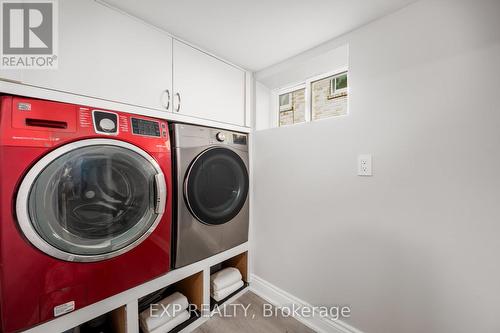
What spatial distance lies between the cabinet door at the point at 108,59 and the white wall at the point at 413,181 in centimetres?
105

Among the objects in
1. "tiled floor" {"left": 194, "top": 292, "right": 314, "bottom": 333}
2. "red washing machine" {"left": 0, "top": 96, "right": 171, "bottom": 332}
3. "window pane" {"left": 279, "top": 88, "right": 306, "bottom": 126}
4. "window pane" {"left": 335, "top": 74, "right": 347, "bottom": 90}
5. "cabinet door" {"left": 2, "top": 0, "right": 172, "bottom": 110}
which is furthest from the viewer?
"window pane" {"left": 279, "top": 88, "right": 306, "bottom": 126}

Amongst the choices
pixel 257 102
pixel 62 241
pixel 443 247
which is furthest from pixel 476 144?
pixel 62 241

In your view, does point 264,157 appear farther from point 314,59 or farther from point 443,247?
point 443,247

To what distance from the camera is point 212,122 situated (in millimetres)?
1458

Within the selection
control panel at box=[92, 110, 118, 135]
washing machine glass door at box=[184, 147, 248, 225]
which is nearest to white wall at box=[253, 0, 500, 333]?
washing machine glass door at box=[184, 147, 248, 225]

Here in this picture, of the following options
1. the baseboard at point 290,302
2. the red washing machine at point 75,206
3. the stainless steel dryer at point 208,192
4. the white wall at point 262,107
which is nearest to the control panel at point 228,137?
the stainless steel dryer at point 208,192

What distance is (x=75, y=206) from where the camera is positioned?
91cm

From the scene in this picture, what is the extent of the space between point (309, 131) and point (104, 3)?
139 centimetres

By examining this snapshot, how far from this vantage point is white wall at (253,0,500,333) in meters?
0.83

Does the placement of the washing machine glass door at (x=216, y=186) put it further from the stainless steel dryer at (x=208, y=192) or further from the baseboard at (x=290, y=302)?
the baseboard at (x=290, y=302)

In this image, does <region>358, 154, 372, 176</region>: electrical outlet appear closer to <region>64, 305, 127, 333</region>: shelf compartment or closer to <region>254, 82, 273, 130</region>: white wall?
<region>254, 82, 273, 130</region>: white wall

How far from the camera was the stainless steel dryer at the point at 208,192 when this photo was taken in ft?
4.11

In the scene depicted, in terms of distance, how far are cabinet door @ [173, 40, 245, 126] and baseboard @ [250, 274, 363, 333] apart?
1.45 meters

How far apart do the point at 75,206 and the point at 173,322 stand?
0.97 m
